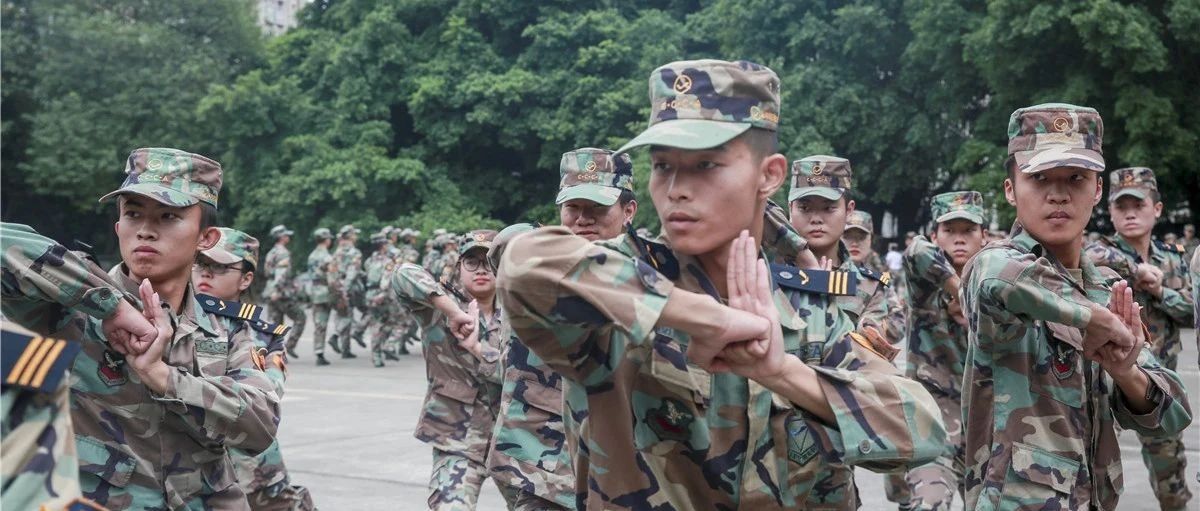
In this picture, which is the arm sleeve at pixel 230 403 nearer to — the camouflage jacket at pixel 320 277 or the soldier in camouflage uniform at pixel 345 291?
the camouflage jacket at pixel 320 277

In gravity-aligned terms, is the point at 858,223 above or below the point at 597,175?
below

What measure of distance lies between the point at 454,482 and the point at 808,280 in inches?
150

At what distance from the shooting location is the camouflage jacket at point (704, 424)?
2.69 metres

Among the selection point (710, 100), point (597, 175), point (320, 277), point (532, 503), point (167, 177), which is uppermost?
point (710, 100)

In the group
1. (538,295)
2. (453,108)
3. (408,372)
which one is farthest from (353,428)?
(453,108)

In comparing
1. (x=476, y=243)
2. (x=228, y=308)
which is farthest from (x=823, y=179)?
(x=228, y=308)

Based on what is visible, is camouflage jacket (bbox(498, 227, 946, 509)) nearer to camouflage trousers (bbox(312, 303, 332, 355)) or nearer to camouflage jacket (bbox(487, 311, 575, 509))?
camouflage jacket (bbox(487, 311, 575, 509))

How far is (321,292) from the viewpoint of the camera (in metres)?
18.2

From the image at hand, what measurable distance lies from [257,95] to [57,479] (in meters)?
33.7

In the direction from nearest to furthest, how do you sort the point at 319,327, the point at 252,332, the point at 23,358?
the point at 23,358 → the point at 252,332 → the point at 319,327

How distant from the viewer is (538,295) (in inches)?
92.3

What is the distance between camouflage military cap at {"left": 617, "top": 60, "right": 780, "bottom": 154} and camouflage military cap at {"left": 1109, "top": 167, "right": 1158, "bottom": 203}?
5.94 meters

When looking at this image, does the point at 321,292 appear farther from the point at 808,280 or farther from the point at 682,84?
the point at 682,84

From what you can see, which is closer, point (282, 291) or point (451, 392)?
point (451, 392)
